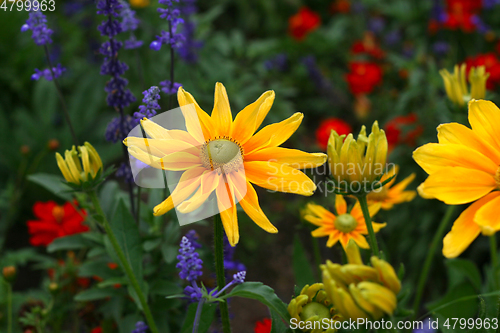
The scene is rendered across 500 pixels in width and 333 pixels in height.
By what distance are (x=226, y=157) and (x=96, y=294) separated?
0.66 m

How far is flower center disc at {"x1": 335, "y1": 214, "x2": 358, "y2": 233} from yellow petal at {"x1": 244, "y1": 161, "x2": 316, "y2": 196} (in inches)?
11.1

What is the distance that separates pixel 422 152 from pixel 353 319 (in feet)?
1.05

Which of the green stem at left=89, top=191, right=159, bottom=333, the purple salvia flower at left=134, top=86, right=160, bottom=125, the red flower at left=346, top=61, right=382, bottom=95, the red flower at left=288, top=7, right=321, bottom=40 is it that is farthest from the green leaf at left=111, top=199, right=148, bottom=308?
the red flower at left=288, top=7, right=321, bottom=40

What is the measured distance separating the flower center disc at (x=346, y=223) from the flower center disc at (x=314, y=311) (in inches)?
11.5

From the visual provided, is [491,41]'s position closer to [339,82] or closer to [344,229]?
[339,82]

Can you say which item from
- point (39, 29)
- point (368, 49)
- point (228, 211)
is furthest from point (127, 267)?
point (368, 49)

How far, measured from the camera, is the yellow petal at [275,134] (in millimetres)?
855

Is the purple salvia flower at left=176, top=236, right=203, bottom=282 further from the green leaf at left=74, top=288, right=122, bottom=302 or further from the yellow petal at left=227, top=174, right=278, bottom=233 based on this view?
the green leaf at left=74, top=288, right=122, bottom=302

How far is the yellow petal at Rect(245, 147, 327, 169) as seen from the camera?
0.82 metres

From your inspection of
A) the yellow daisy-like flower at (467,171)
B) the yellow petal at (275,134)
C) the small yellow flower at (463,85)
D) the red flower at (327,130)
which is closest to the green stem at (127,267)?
the yellow petal at (275,134)

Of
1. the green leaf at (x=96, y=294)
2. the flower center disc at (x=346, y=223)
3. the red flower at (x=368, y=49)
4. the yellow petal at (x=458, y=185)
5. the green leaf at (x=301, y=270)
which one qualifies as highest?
the red flower at (x=368, y=49)

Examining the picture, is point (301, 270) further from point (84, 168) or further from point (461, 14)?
point (461, 14)

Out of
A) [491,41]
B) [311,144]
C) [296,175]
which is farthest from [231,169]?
[491,41]

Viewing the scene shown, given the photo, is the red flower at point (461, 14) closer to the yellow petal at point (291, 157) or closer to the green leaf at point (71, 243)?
the yellow petal at point (291, 157)
